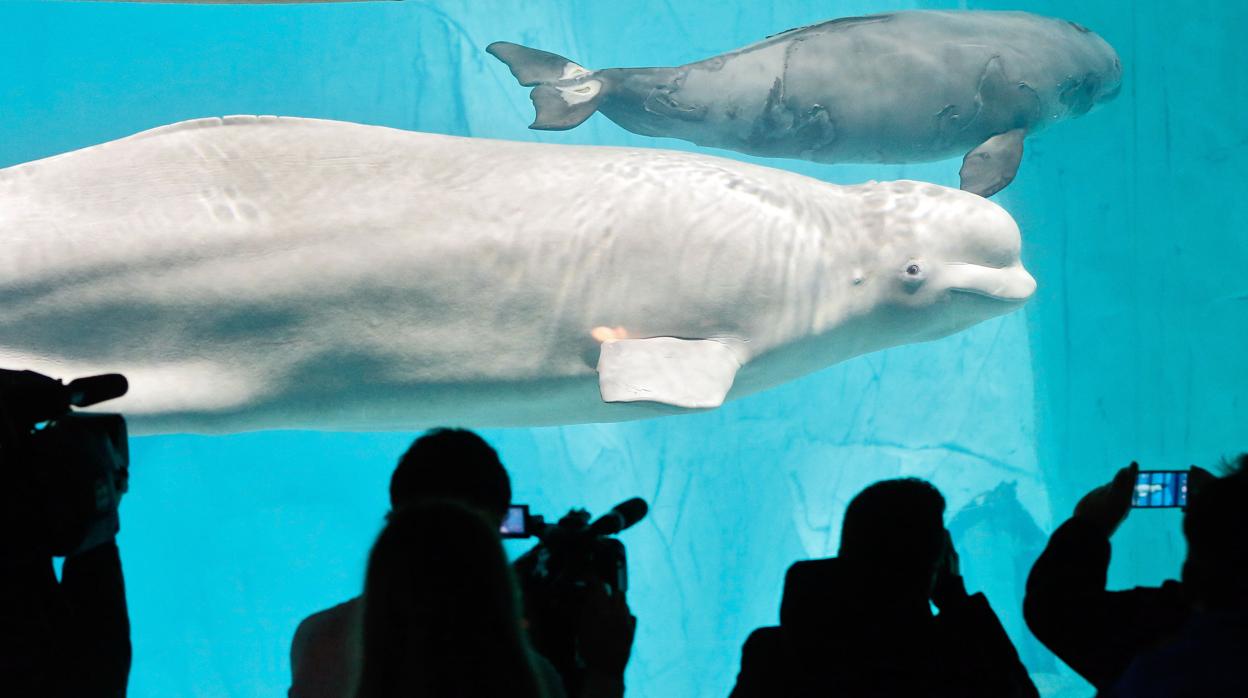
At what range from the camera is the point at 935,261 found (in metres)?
5.57

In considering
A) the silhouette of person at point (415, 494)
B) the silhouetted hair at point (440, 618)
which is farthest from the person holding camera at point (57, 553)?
the silhouetted hair at point (440, 618)

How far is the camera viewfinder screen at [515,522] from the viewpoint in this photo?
9.68 feet

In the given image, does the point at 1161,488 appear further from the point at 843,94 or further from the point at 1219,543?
the point at 843,94

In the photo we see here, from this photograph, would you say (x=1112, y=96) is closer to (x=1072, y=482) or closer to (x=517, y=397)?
(x=1072, y=482)

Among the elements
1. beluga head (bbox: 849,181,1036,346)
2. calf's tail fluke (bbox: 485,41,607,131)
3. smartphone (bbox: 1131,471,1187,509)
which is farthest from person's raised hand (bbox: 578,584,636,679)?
calf's tail fluke (bbox: 485,41,607,131)

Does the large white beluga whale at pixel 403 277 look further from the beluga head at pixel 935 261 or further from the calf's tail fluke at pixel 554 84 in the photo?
the calf's tail fluke at pixel 554 84

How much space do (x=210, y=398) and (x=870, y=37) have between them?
6603mm

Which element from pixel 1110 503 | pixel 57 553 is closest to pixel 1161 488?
pixel 1110 503

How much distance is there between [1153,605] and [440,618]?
216cm

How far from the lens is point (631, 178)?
5316mm

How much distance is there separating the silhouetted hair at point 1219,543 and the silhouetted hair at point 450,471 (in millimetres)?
1954

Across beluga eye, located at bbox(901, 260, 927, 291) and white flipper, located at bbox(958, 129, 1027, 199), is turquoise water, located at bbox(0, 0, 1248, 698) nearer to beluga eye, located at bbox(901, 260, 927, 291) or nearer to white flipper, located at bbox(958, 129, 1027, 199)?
white flipper, located at bbox(958, 129, 1027, 199)

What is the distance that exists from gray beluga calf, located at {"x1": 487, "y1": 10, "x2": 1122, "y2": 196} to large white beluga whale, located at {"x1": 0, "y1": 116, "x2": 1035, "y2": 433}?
118 inches

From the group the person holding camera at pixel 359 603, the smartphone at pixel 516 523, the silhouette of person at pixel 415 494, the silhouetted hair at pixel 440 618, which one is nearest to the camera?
the silhouetted hair at pixel 440 618
